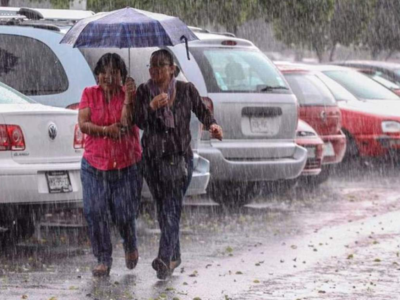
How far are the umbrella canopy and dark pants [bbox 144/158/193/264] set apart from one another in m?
0.84

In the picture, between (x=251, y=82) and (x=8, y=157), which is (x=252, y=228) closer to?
(x=251, y=82)

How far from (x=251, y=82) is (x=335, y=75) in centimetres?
618

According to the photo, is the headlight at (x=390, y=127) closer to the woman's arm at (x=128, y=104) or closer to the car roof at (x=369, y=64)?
the car roof at (x=369, y=64)

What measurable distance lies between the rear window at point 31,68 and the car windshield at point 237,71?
2255 mm

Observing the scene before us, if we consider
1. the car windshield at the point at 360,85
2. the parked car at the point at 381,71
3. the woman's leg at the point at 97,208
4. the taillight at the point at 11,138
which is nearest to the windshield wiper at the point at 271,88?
the taillight at the point at 11,138

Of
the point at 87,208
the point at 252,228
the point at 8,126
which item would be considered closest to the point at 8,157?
the point at 8,126

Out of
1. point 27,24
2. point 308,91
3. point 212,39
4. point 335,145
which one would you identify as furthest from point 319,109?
point 27,24

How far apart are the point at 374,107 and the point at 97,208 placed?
996 cm

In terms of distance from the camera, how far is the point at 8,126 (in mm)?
9203

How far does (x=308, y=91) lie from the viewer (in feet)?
51.4

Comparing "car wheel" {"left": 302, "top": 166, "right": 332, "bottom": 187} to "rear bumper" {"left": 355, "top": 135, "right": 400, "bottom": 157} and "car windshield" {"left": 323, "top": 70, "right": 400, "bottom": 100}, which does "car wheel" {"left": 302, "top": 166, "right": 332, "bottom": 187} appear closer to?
"rear bumper" {"left": 355, "top": 135, "right": 400, "bottom": 157}

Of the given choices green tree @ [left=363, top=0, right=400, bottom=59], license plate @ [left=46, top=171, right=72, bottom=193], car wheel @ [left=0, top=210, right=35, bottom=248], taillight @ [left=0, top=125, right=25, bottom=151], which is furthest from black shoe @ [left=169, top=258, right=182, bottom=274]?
green tree @ [left=363, top=0, right=400, bottom=59]

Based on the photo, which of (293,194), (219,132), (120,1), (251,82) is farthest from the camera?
(120,1)

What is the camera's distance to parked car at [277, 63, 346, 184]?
15.6m
